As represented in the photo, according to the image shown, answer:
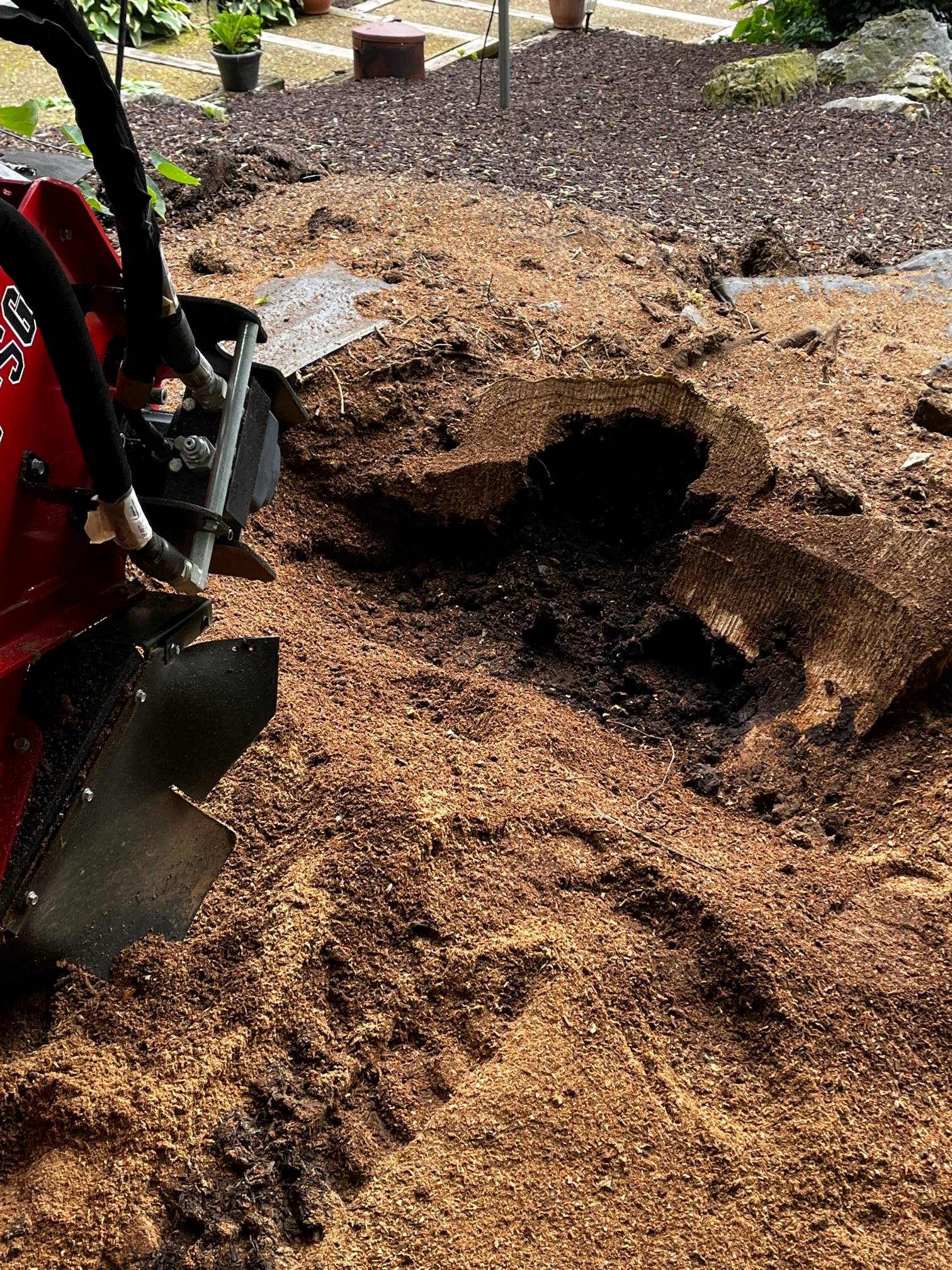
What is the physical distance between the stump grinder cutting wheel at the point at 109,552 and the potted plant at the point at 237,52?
6.68 metres

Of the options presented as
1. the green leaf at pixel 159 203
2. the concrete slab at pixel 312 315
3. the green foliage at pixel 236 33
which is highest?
the green foliage at pixel 236 33

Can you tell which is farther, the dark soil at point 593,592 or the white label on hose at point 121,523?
the dark soil at point 593,592

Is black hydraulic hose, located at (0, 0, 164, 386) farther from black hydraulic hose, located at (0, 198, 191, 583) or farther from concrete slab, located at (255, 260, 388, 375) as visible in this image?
concrete slab, located at (255, 260, 388, 375)

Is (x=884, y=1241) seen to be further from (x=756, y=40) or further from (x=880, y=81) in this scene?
(x=756, y=40)

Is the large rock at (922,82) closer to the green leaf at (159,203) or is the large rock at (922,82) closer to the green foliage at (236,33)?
the green foliage at (236,33)

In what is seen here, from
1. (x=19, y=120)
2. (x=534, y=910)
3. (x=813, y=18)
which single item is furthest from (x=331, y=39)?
(x=534, y=910)

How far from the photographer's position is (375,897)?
7.14 feet

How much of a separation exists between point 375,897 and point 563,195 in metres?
4.64

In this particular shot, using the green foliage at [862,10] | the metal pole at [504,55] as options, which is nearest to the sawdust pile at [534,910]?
the metal pole at [504,55]

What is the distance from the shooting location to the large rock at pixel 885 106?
7.52m

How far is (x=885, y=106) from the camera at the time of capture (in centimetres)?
759

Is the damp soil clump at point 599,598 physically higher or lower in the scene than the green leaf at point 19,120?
lower

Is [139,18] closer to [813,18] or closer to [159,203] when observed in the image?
[159,203]

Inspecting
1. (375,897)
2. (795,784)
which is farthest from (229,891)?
(795,784)
